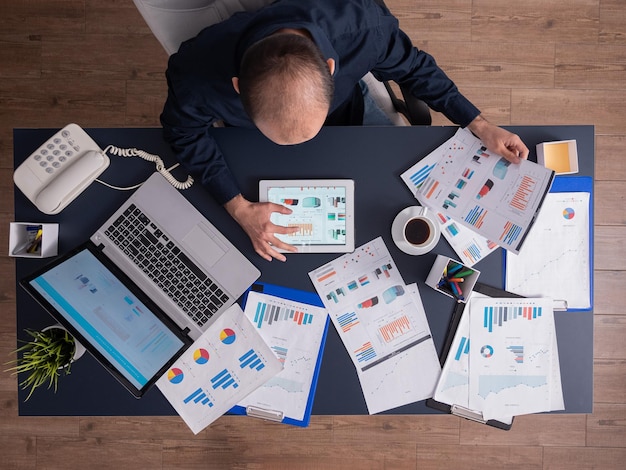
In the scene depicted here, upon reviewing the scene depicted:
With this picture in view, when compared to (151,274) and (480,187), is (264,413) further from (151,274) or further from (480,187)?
(480,187)

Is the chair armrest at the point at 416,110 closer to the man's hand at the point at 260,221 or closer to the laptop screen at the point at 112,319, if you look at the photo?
the man's hand at the point at 260,221

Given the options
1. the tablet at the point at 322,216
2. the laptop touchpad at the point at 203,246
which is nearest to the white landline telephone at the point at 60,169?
the laptop touchpad at the point at 203,246

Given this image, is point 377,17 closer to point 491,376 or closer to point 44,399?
point 491,376

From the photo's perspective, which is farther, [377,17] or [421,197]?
[421,197]

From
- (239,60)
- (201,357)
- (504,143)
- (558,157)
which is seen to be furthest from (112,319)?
(558,157)

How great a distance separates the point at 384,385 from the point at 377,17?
2.94ft

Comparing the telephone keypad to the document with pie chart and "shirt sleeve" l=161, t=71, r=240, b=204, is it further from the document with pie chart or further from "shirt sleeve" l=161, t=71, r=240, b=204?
the document with pie chart

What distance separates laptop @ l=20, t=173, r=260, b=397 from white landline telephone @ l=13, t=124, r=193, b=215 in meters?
0.11

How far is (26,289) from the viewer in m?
1.26

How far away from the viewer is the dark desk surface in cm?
135

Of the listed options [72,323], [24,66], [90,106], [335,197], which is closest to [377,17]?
[335,197]

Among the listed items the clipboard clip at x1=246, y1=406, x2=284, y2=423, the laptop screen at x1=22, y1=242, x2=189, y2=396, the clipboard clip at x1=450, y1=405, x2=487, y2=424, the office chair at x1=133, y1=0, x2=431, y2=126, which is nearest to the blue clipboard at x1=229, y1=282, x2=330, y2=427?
the clipboard clip at x1=246, y1=406, x2=284, y2=423

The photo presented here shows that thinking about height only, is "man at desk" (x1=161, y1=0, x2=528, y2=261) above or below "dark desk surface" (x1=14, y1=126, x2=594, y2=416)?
above

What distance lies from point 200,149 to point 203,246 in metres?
0.24
